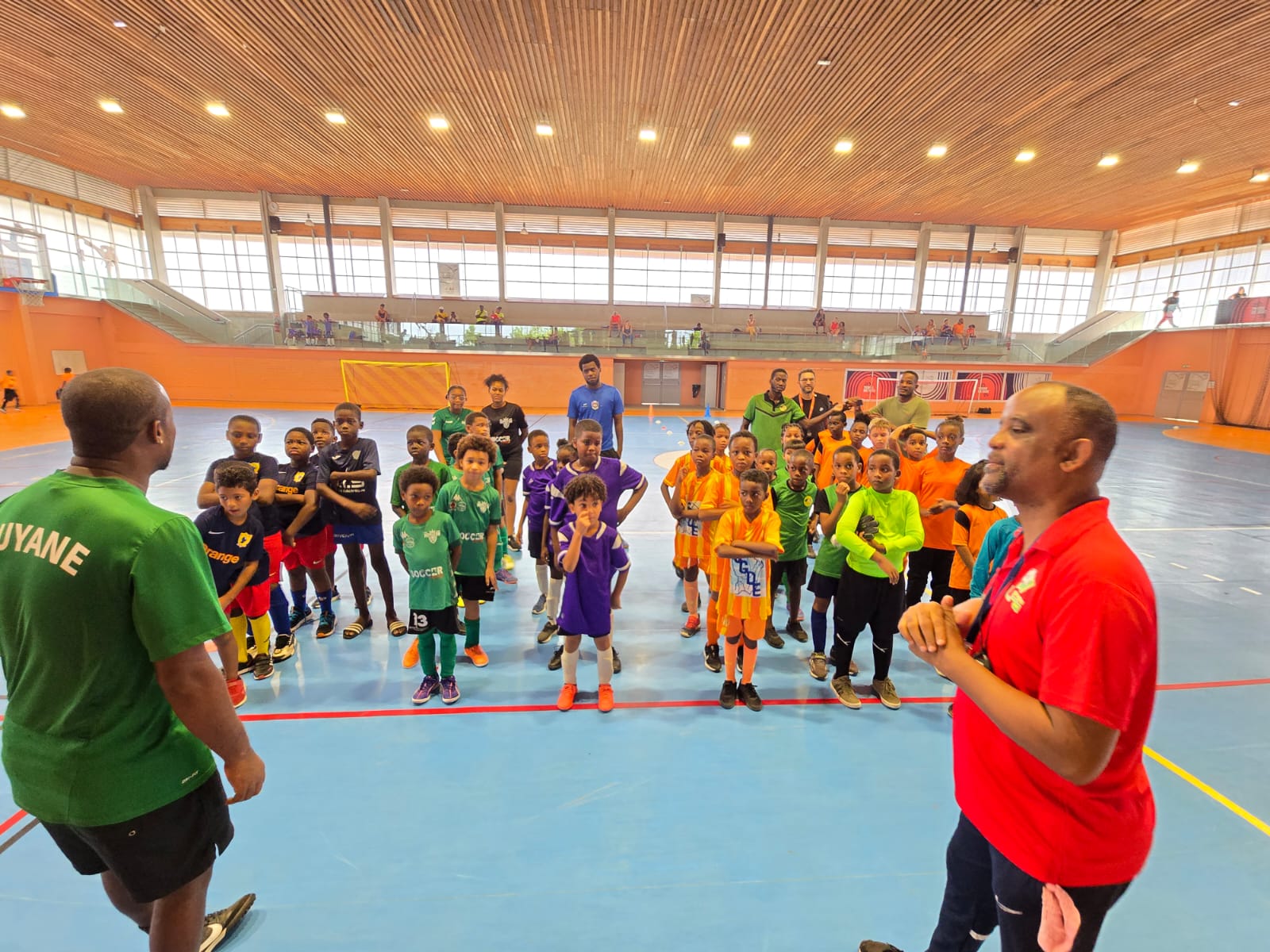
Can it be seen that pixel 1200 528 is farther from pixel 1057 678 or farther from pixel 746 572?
pixel 1057 678

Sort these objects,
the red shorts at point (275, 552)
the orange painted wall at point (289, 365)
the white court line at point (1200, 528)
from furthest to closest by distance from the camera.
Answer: the orange painted wall at point (289, 365), the white court line at point (1200, 528), the red shorts at point (275, 552)

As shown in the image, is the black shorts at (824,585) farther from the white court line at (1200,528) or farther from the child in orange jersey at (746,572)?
the white court line at (1200,528)

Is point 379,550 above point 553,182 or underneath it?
underneath

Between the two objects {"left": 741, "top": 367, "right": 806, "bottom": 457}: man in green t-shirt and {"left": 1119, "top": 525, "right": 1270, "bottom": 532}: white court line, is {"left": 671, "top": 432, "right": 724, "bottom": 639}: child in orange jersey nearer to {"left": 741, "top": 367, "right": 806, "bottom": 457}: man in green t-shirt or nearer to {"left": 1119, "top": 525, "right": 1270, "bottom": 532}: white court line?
{"left": 741, "top": 367, "right": 806, "bottom": 457}: man in green t-shirt

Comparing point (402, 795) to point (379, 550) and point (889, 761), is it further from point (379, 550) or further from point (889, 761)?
point (889, 761)

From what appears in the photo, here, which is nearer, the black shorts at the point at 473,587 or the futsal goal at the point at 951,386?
the black shorts at the point at 473,587

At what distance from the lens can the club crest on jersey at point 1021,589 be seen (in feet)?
4.33

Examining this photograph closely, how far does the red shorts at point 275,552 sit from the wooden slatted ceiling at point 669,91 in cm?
980

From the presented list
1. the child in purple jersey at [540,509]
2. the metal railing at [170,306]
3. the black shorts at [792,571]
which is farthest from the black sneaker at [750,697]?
the metal railing at [170,306]

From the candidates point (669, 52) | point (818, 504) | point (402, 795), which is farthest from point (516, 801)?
point (669, 52)

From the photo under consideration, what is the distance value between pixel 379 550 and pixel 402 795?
2420mm

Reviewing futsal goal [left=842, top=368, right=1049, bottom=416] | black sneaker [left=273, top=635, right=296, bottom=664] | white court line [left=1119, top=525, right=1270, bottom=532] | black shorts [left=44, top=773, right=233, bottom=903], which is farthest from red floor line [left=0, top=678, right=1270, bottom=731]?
futsal goal [left=842, top=368, right=1049, bottom=416]

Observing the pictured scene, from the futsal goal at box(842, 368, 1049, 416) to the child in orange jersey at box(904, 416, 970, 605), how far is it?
19.6 meters

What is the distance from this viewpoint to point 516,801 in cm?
299
